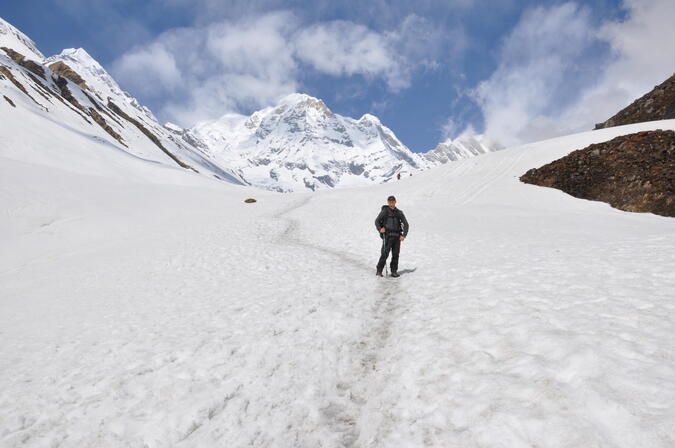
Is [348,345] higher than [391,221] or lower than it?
lower

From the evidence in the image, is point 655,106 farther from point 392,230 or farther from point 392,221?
point 392,230

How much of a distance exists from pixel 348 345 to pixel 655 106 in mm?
53345

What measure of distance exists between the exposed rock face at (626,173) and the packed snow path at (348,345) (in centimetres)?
730

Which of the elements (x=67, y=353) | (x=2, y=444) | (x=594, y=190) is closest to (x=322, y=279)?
(x=67, y=353)

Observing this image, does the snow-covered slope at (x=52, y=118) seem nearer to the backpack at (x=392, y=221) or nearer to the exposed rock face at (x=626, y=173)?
the backpack at (x=392, y=221)

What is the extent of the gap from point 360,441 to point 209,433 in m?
2.11

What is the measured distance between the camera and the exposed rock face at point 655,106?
3884 centimetres

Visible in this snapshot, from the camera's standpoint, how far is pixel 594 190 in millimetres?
25297

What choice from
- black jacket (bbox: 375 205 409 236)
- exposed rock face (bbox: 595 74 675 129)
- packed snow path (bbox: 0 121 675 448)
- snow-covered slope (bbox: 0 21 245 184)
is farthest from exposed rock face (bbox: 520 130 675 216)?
snow-covered slope (bbox: 0 21 245 184)

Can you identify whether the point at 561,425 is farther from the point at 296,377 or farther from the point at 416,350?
the point at 296,377

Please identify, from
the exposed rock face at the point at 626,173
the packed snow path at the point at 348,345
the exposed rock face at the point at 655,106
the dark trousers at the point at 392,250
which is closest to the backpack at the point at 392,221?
the dark trousers at the point at 392,250

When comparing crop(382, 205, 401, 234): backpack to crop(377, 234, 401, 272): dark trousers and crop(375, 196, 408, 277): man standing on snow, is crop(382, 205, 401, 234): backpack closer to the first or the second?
crop(375, 196, 408, 277): man standing on snow

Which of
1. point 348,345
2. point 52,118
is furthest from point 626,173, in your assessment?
point 52,118

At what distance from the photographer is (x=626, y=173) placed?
24109 mm
